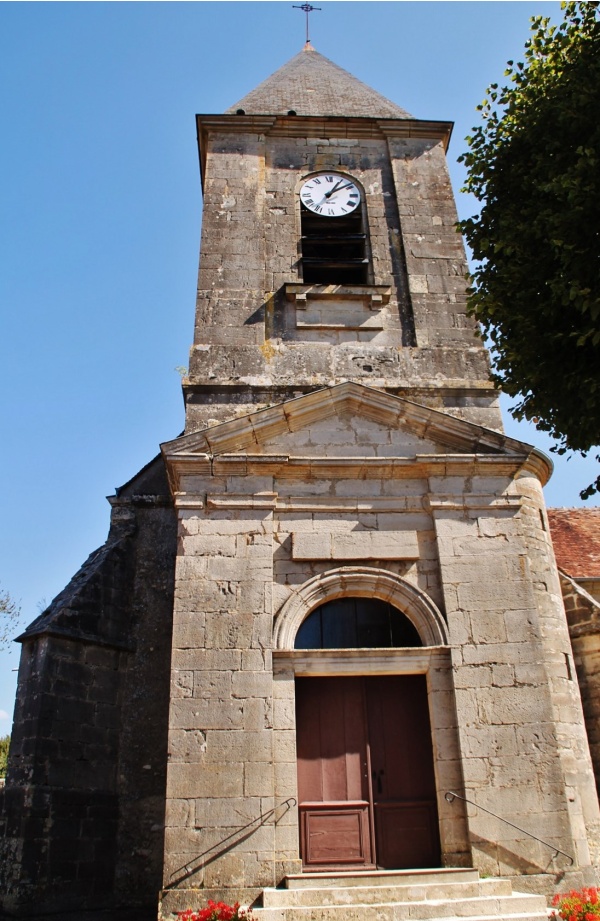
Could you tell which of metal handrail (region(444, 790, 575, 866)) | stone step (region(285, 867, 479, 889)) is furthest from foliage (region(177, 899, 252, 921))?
metal handrail (region(444, 790, 575, 866))

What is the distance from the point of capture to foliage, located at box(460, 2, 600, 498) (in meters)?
6.62

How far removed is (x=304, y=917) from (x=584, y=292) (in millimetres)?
5546

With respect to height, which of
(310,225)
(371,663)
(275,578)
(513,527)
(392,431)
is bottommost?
(371,663)

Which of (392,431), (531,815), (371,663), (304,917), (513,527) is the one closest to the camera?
(304,917)

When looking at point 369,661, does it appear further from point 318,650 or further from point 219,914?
point 219,914

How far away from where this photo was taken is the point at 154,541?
10188 millimetres

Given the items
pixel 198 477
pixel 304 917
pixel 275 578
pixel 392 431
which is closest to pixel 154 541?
pixel 198 477

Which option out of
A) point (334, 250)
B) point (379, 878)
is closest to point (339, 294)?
point (334, 250)

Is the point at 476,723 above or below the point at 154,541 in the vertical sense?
below

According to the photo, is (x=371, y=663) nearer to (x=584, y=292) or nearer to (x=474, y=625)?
(x=474, y=625)

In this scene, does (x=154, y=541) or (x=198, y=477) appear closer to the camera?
(x=198, y=477)

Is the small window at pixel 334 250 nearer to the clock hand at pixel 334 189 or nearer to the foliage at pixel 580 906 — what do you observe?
the clock hand at pixel 334 189

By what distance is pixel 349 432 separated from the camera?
9055 mm

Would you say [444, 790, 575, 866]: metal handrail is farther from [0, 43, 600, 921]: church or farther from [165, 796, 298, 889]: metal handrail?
[165, 796, 298, 889]: metal handrail
